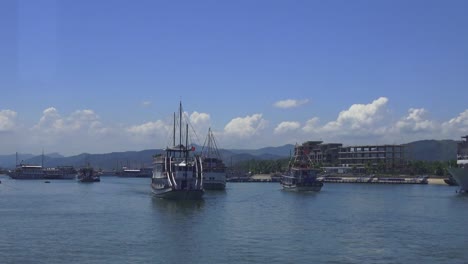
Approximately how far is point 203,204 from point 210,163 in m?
51.0

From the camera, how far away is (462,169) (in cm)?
11581

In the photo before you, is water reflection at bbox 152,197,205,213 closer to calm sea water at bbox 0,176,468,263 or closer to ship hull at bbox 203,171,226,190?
calm sea water at bbox 0,176,468,263

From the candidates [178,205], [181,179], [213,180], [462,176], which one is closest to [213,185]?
[213,180]

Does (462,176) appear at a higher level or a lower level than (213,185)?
higher

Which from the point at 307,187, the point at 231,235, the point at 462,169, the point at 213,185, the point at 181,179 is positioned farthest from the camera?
the point at 213,185

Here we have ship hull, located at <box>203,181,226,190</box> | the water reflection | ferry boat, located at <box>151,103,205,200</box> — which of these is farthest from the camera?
ship hull, located at <box>203,181,226,190</box>

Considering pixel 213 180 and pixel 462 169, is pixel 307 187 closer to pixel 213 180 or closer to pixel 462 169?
pixel 213 180

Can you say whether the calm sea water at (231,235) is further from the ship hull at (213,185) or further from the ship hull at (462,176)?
the ship hull at (213,185)

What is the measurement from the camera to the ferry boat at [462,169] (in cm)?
11694

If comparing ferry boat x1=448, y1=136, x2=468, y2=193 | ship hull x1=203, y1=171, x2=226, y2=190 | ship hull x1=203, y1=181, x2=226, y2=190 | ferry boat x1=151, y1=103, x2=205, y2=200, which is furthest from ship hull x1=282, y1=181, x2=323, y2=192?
ferry boat x1=151, y1=103, x2=205, y2=200

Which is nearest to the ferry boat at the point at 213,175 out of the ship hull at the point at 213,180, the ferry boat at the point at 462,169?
the ship hull at the point at 213,180

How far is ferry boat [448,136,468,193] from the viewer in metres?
117

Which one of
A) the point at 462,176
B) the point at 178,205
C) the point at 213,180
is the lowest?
the point at 178,205

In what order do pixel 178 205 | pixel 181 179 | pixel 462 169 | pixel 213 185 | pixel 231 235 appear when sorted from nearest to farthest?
pixel 231 235
pixel 178 205
pixel 181 179
pixel 462 169
pixel 213 185
